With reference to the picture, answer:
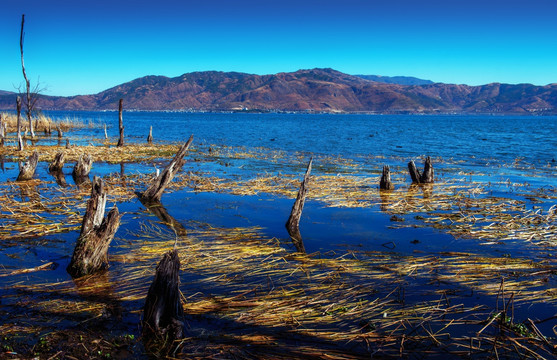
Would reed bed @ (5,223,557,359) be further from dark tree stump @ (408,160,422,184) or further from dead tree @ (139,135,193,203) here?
dark tree stump @ (408,160,422,184)

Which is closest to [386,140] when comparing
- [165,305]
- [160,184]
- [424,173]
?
[424,173]

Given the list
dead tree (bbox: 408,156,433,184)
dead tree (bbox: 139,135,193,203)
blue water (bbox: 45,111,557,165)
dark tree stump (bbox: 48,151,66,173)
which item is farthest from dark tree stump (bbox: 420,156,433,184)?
dark tree stump (bbox: 48,151,66,173)

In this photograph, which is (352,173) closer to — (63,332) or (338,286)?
(338,286)

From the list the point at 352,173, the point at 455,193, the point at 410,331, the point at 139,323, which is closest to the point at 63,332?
the point at 139,323

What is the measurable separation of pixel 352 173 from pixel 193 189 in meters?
9.96

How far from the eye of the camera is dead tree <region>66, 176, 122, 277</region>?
24.5 feet

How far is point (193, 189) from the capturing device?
1686cm

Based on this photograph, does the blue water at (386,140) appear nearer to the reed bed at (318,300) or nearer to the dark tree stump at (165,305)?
the reed bed at (318,300)

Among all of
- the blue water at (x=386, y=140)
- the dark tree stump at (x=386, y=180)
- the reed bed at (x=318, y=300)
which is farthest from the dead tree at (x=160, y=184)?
the blue water at (x=386, y=140)

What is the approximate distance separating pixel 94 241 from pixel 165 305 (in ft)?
9.97

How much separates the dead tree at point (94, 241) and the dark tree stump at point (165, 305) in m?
2.69

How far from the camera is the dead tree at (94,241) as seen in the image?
24.5 ft

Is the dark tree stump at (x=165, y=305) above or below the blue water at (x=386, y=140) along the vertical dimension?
below

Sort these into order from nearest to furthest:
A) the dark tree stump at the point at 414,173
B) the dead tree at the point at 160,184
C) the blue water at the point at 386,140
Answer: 1. the dead tree at the point at 160,184
2. the dark tree stump at the point at 414,173
3. the blue water at the point at 386,140
